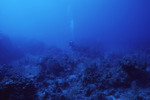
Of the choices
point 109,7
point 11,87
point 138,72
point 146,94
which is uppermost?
point 109,7

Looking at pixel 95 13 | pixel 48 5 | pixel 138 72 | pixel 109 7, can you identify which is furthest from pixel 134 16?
pixel 138 72

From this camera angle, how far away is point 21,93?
4.38m

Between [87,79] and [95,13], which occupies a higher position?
[95,13]

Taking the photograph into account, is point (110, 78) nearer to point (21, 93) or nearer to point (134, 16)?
point (21, 93)

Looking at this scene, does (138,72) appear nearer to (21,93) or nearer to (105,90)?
(105,90)

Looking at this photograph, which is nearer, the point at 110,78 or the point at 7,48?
the point at 110,78

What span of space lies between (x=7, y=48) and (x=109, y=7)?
161 metres

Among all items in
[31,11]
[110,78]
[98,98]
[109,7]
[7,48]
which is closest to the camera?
[98,98]

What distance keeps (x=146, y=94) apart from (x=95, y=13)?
165958 mm

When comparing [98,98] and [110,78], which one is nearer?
[98,98]

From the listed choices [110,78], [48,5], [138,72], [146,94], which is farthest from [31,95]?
[48,5]

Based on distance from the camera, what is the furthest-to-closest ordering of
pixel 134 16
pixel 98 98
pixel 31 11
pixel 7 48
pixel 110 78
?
pixel 31 11
pixel 134 16
pixel 7 48
pixel 110 78
pixel 98 98

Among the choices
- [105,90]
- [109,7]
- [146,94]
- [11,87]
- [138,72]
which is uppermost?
[109,7]

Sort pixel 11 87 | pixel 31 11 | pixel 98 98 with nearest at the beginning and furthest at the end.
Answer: pixel 11 87, pixel 98 98, pixel 31 11
